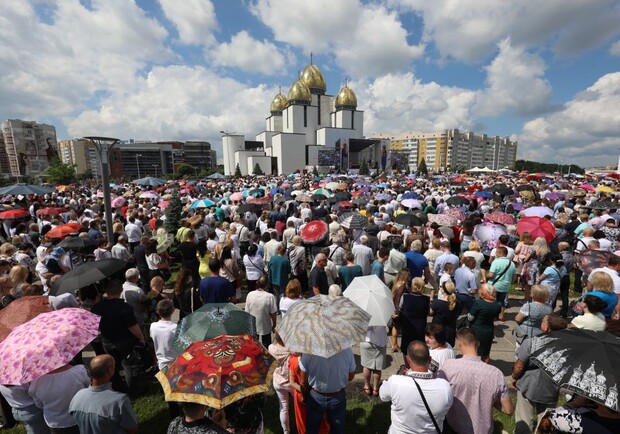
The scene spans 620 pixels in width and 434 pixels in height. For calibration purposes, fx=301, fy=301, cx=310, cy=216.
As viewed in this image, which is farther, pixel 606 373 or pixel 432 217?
pixel 432 217

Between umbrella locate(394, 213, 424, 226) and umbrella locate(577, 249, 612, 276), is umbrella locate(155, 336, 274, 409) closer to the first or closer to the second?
umbrella locate(577, 249, 612, 276)

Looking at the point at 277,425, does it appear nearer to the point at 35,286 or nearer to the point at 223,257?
the point at 223,257

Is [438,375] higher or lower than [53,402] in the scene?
higher

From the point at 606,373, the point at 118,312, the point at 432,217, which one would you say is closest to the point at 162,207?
the point at 118,312

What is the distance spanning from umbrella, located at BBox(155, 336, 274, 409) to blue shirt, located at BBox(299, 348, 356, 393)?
18.2 inches

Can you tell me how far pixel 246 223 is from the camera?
10.1 m

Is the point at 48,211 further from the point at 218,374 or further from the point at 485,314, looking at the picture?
the point at 485,314

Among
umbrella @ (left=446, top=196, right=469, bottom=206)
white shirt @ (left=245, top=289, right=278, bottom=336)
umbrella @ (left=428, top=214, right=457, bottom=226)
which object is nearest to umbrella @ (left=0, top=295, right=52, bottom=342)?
white shirt @ (left=245, top=289, right=278, bottom=336)

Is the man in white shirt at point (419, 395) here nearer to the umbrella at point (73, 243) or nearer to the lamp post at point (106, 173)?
the umbrella at point (73, 243)

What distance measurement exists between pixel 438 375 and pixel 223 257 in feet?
13.9

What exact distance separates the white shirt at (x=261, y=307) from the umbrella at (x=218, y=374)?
1.84 m

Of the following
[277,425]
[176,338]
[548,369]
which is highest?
[548,369]

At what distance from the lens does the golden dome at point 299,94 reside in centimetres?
7200

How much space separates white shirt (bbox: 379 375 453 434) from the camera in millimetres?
2352
